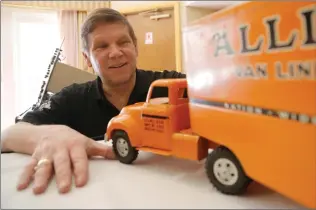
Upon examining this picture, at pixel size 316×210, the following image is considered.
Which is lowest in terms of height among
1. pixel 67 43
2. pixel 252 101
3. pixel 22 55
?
pixel 252 101

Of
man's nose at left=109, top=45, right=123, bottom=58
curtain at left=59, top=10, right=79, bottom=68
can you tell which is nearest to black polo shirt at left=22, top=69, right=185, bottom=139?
man's nose at left=109, top=45, right=123, bottom=58

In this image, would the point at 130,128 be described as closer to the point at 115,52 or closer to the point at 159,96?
the point at 159,96

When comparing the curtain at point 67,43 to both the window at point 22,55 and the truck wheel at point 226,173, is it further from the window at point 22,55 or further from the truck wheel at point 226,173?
the truck wheel at point 226,173

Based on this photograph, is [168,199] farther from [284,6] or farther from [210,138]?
[284,6]

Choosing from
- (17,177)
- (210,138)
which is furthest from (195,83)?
(17,177)

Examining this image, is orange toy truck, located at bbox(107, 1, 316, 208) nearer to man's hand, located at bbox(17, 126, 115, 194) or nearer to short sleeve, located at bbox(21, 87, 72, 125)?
man's hand, located at bbox(17, 126, 115, 194)

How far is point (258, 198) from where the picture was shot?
1.08 ft

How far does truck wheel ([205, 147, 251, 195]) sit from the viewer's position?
0.32m

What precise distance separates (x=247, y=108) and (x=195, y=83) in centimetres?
8

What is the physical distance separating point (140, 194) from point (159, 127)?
11 centimetres

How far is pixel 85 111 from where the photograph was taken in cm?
93

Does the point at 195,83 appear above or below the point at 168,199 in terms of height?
above

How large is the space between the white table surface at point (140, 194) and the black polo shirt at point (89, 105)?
458mm

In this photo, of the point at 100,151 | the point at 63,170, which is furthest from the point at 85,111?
the point at 63,170
